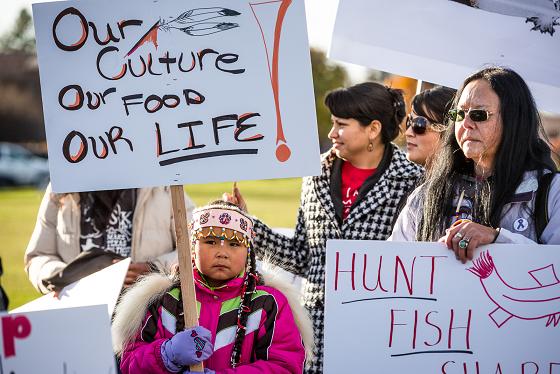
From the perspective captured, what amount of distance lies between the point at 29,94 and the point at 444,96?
5214 cm

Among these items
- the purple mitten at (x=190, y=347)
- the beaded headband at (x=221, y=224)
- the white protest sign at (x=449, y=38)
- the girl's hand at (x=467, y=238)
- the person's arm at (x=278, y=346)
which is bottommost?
the person's arm at (x=278, y=346)

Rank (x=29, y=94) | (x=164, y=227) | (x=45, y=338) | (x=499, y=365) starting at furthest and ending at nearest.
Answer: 1. (x=29, y=94)
2. (x=164, y=227)
3. (x=499, y=365)
4. (x=45, y=338)

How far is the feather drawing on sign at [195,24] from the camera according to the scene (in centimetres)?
297

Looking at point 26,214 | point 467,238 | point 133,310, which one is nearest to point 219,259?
point 133,310

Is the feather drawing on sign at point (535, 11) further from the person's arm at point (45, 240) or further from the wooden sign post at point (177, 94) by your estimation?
the person's arm at point (45, 240)

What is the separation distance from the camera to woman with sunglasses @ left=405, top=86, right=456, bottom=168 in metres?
4.10

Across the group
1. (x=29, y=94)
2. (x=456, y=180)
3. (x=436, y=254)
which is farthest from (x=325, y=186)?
(x=29, y=94)

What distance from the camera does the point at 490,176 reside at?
9.86ft

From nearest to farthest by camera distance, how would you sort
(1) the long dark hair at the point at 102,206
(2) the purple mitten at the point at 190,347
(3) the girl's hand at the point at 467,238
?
(3) the girl's hand at the point at 467,238, (2) the purple mitten at the point at 190,347, (1) the long dark hair at the point at 102,206

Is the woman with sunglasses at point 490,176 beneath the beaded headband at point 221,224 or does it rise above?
above

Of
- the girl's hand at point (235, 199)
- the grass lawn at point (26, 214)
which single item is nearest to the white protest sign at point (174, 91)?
the girl's hand at point (235, 199)

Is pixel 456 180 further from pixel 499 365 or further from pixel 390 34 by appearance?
pixel 390 34

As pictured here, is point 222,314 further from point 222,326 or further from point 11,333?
point 11,333

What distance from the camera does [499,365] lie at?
279 centimetres
